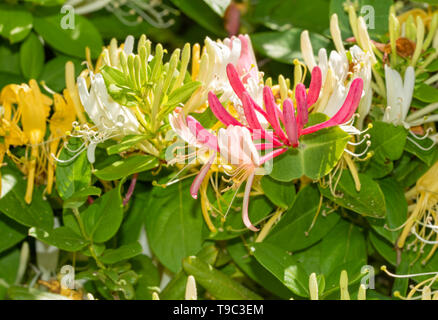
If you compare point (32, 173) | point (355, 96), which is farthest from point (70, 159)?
point (355, 96)

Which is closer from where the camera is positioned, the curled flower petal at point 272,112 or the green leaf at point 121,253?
the curled flower petal at point 272,112

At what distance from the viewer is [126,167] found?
0.79m

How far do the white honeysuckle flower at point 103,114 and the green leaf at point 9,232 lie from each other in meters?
0.20

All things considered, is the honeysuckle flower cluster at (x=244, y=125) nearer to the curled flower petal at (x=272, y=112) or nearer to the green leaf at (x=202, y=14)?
the curled flower petal at (x=272, y=112)

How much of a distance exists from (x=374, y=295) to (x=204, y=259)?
0.22 metres

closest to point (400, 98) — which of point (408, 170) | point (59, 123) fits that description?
point (408, 170)

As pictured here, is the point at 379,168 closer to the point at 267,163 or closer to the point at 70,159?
the point at 267,163

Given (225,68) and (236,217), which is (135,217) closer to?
(236,217)

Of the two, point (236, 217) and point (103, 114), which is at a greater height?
point (103, 114)

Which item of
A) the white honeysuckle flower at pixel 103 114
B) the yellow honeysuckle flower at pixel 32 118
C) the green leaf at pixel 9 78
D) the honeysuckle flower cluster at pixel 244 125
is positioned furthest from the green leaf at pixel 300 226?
the green leaf at pixel 9 78

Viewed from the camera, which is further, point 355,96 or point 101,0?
point 101,0

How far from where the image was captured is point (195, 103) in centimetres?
80

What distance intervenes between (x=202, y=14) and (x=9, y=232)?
47 cm

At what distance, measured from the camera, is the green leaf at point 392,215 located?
842mm
